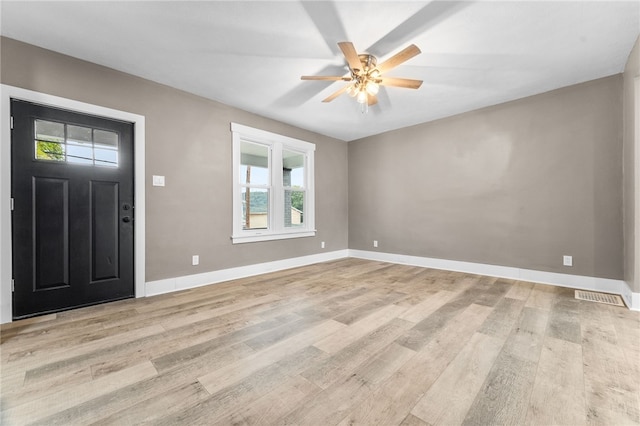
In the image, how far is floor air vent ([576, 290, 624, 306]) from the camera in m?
2.79

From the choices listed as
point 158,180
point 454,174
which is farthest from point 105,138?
point 454,174

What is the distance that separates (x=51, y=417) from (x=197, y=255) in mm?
2353

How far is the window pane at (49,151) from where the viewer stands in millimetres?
2514

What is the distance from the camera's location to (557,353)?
1807mm

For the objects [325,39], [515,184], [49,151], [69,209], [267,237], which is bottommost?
[267,237]

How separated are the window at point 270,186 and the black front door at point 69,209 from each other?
4.51 ft

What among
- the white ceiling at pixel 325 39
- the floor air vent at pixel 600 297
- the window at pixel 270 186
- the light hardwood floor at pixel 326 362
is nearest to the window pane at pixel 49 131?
the white ceiling at pixel 325 39

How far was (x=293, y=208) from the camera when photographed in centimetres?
497

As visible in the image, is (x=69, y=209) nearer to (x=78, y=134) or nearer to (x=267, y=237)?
(x=78, y=134)

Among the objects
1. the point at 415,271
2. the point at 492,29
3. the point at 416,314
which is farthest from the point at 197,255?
the point at 492,29

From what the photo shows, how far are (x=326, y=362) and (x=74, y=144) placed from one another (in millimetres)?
3214

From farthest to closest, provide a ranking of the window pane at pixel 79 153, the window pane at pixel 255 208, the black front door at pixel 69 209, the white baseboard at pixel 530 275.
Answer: the window pane at pixel 255 208 < the white baseboard at pixel 530 275 < the window pane at pixel 79 153 < the black front door at pixel 69 209

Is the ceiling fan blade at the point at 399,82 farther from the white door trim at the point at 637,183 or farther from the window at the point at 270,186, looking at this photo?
the window at the point at 270,186

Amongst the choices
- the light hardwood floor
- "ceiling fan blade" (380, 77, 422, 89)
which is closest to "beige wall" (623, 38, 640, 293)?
the light hardwood floor
